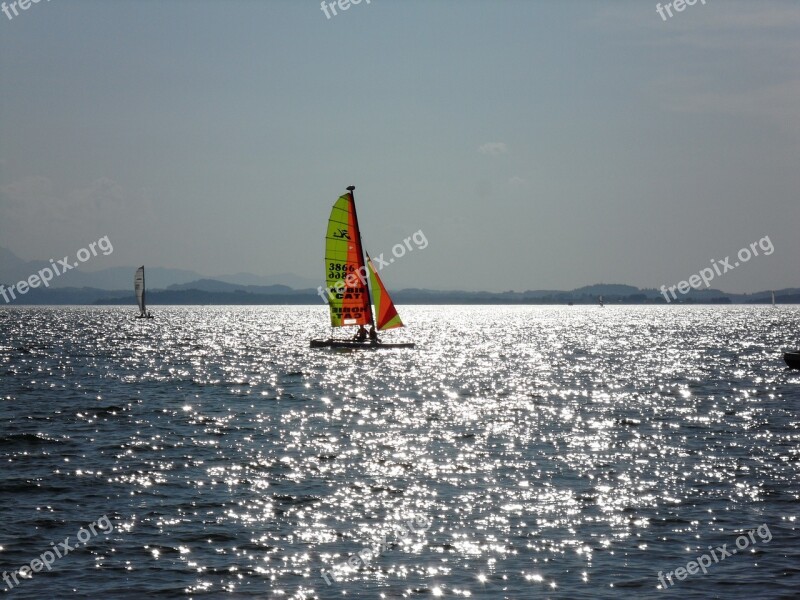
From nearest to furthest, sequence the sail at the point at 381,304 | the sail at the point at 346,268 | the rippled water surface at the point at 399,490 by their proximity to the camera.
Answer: the rippled water surface at the point at 399,490 → the sail at the point at 346,268 → the sail at the point at 381,304

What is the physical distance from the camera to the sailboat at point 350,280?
70.7 metres

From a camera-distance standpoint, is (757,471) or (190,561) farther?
(757,471)

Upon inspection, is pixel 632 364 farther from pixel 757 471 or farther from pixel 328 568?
pixel 328 568

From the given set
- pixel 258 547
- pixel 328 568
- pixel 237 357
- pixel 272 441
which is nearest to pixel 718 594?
pixel 328 568

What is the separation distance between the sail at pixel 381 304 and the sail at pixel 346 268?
2.35 ft

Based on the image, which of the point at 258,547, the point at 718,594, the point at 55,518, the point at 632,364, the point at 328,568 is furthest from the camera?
the point at 632,364

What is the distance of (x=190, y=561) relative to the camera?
739 inches

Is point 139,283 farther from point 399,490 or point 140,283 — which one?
point 399,490

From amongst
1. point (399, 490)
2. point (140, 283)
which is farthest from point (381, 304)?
point (140, 283)

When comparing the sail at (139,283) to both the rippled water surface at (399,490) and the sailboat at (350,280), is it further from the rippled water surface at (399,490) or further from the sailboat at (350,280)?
the rippled water surface at (399,490)

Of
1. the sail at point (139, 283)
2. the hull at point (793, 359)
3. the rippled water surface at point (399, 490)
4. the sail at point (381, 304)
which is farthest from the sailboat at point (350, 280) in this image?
the sail at point (139, 283)

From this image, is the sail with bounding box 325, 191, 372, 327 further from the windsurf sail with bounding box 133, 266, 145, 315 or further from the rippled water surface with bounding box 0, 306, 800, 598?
the windsurf sail with bounding box 133, 266, 145, 315

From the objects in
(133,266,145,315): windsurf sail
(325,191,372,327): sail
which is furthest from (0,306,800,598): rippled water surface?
(133,266,145,315): windsurf sail

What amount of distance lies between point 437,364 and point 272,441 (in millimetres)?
44975
